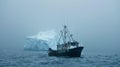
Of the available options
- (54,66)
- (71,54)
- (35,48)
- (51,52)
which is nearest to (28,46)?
(35,48)

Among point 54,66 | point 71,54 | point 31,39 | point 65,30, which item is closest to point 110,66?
point 54,66

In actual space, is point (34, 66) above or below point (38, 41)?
below

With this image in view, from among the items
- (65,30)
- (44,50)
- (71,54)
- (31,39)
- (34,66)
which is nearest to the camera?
(34,66)

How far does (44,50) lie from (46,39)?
9.35 meters

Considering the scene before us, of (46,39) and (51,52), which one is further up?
(46,39)

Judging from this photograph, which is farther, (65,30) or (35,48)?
(35,48)

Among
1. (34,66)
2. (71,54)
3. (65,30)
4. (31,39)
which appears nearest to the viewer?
(34,66)

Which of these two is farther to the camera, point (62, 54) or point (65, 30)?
point (65, 30)

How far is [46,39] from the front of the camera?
14950 cm

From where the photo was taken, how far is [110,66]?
58.4 m

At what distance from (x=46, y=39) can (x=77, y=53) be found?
62.5 meters

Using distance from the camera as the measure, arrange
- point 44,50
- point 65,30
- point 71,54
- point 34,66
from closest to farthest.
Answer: point 34,66, point 71,54, point 65,30, point 44,50

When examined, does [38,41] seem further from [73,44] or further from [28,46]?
[73,44]

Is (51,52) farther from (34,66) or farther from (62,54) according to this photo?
(34,66)
